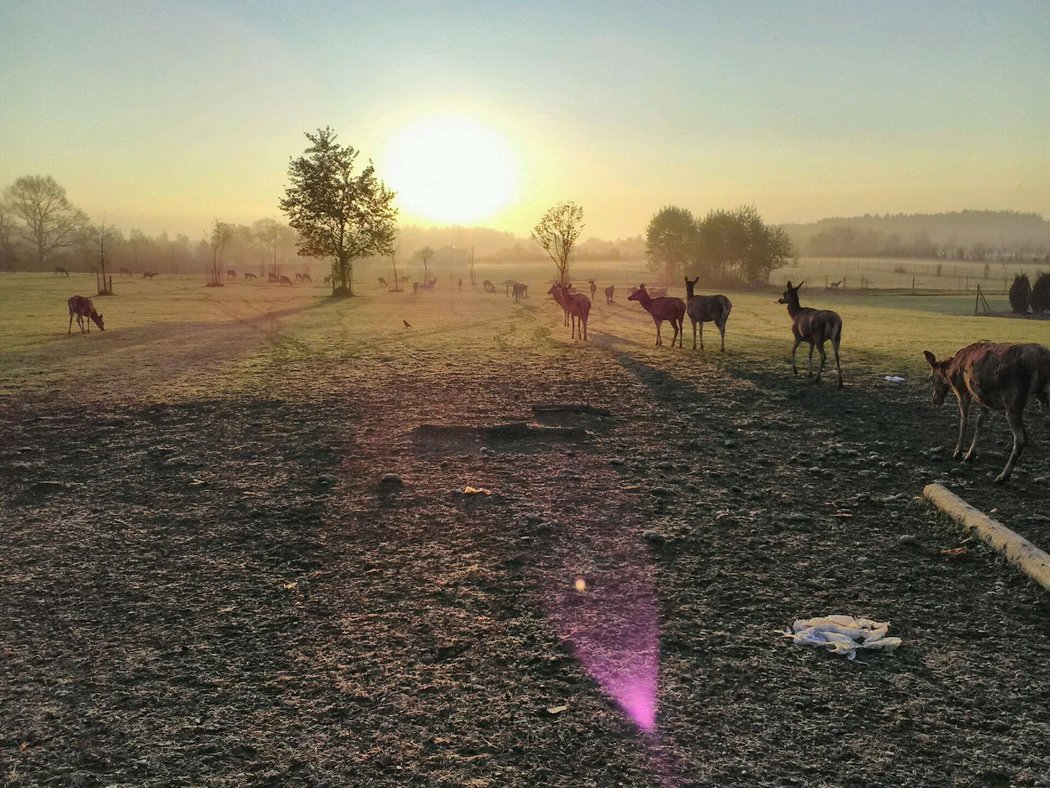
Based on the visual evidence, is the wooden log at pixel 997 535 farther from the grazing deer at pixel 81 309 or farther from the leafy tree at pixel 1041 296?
the leafy tree at pixel 1041 296

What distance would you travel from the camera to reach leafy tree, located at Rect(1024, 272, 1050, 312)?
122 ft

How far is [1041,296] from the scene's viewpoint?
37.5 metres

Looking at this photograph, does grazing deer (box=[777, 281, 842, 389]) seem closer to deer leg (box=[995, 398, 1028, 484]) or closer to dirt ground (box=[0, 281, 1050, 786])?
dirt ground (box=[0, 281, 1050, 786])

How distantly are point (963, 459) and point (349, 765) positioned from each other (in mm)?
8664

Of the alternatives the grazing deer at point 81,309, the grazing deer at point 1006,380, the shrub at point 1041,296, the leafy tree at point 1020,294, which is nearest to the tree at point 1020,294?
the leafy tree at point 1020,294

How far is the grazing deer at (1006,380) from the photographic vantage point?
7.20m

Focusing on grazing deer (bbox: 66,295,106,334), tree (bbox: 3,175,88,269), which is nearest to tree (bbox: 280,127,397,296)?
grazing deer (bbox: 66,295,106,334)

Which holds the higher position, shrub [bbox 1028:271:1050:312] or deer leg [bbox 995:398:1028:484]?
shrub [bbox 1028:271:1050:312]

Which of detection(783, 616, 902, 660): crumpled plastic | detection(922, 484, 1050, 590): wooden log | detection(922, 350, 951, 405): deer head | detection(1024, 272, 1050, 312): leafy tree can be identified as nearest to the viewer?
detection(783, 616, 902, 660): crumpled plastic

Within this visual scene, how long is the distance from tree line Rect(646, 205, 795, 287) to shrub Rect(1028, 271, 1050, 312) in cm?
4303

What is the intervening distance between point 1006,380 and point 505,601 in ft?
22.2

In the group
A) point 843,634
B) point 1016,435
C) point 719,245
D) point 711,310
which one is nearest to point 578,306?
point 711,310

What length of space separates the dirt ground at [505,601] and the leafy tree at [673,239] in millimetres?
81897

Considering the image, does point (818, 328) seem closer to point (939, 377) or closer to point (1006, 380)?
point (939, 377)
